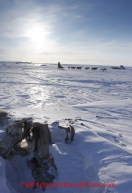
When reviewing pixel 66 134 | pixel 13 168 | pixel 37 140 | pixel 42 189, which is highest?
pixel 37 140

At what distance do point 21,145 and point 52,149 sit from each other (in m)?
0.86

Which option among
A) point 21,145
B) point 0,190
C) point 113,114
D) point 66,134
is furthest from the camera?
point 113,114

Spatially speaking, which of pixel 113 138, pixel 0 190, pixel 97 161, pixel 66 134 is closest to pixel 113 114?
pixel 113 138

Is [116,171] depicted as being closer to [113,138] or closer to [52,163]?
[52,163]

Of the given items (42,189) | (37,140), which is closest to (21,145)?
(37,140)

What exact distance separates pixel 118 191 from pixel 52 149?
53.0 inches

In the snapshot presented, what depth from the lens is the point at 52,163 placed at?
2.41 meters

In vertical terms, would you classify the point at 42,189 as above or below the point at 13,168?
below

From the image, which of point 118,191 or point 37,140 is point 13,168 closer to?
point 37,140

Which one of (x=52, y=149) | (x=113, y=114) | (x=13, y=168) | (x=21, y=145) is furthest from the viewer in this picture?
(x=113, y=114)

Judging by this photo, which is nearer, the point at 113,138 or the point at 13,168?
the point at 13,168

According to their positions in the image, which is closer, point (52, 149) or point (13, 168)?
point (13, 168)

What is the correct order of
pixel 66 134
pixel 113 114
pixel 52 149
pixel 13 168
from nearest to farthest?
1. pixel 13 168
2. pixel 52 149
3. pixel 66 134
4. pixel 113 114

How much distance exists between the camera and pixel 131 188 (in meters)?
1.87
